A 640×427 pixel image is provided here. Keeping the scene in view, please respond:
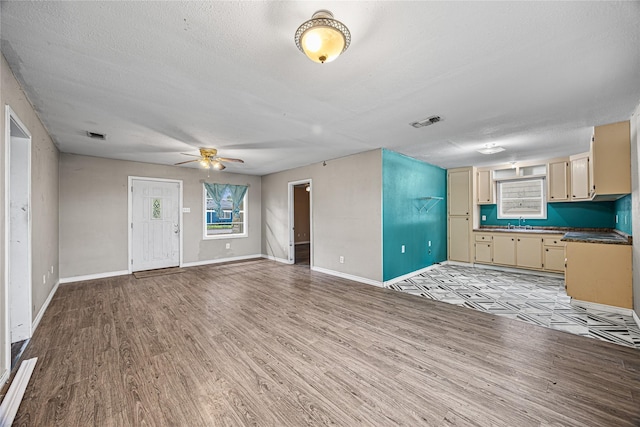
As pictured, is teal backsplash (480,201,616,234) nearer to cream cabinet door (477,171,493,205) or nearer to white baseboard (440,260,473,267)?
cream cabinet door (477,171,493,205)

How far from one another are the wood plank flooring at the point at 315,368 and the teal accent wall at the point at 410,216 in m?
1.34

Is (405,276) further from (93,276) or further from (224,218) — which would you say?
(93,276)

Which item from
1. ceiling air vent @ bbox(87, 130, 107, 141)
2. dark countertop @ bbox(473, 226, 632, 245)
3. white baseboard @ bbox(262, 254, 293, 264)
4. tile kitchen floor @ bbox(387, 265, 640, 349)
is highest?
ceiling air vent @ bbox(87, 130, 107, 141)

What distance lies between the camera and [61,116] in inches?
121

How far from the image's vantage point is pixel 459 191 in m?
6.34

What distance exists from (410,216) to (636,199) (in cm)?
290

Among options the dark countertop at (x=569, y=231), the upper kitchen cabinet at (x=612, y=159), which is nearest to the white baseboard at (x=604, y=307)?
the dark countertop at (x=569, y=231)

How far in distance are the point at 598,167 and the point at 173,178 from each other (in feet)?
24.2

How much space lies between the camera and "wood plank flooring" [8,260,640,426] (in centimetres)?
167

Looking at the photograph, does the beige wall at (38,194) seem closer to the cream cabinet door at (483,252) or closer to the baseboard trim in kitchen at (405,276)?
the baseboard trim in kitchen at (405,276)

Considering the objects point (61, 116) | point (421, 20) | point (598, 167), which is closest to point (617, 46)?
point (421, 20)

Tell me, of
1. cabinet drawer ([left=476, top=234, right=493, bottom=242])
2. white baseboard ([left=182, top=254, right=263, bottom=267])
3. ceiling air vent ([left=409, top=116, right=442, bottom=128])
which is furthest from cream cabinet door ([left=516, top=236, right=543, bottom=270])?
white baseboard ([left=182, top=254, right=263, bottom=267])

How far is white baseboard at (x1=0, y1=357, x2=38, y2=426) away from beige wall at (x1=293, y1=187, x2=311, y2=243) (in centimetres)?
820

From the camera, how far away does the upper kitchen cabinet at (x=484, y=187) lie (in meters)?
6.12
